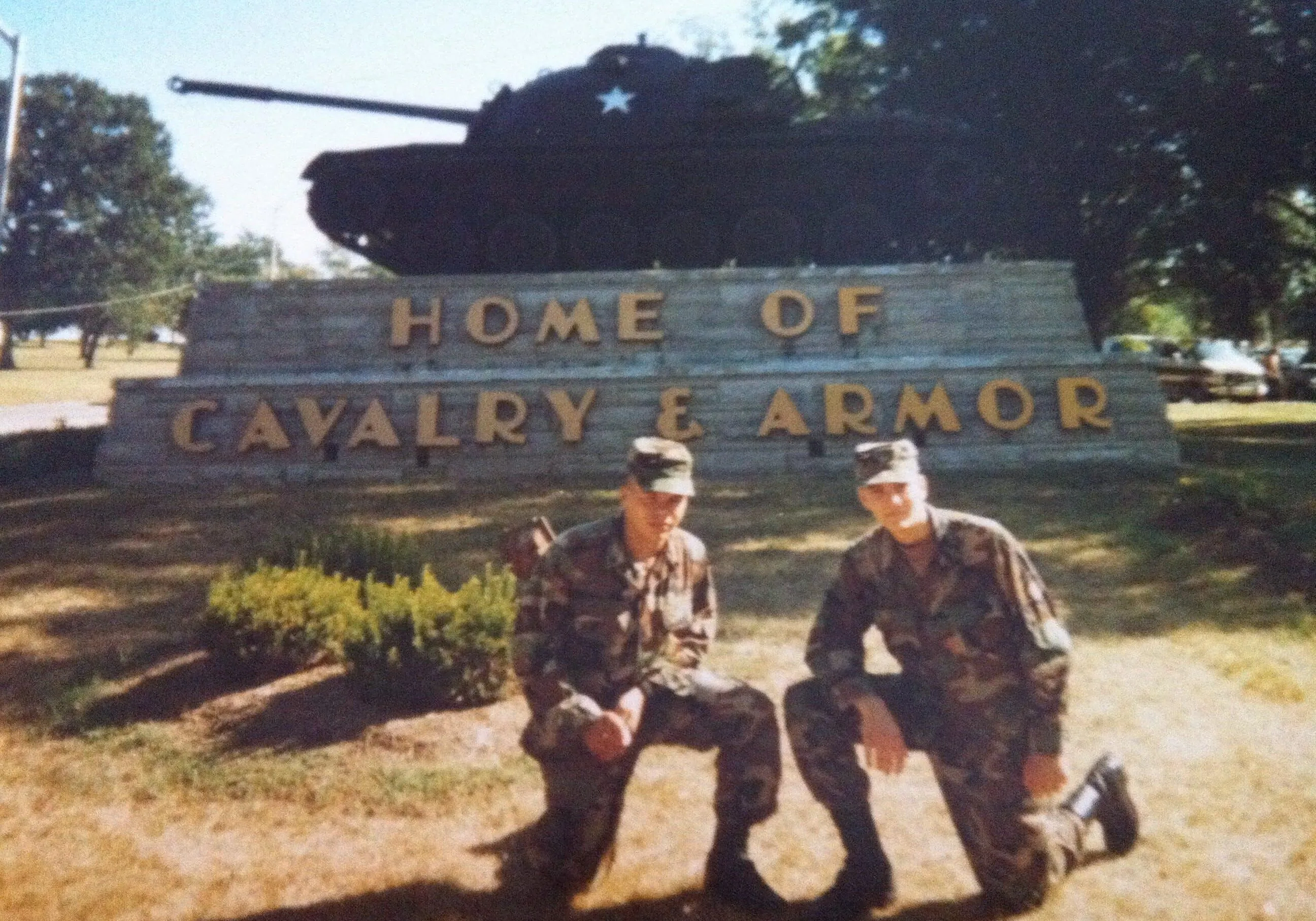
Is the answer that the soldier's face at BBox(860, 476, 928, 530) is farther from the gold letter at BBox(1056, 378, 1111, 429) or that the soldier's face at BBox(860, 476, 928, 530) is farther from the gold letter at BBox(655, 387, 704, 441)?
the gold letter at BBox(1056, 378, 1111, 429)

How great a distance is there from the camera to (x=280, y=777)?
168 inches

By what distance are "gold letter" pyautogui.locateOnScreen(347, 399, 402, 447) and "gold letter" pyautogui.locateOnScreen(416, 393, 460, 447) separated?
0.25 metres

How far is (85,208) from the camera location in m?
47.9

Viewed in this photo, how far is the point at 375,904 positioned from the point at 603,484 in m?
6.71

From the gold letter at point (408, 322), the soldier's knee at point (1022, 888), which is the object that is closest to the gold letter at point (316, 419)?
the gold letter at point (408, 322)

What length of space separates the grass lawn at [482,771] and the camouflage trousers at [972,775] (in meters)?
0.18

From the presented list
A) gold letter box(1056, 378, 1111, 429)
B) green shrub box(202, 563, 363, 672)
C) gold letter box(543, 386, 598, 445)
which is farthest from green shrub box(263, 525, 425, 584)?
gold letter box(1056, 378, 1111, 429)

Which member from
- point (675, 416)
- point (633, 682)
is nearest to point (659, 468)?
point (633, 682)

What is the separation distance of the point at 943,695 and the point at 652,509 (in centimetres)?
113

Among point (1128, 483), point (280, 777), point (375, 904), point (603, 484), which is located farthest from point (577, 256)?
point (375, 904)

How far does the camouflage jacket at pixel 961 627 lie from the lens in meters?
3.02

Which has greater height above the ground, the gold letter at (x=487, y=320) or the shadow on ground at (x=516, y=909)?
the gold letter at (x=487, y=320)

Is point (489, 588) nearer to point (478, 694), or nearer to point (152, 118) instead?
point (478, 694)

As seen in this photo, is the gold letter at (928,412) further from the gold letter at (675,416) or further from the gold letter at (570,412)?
the gold letter at (570,412)
